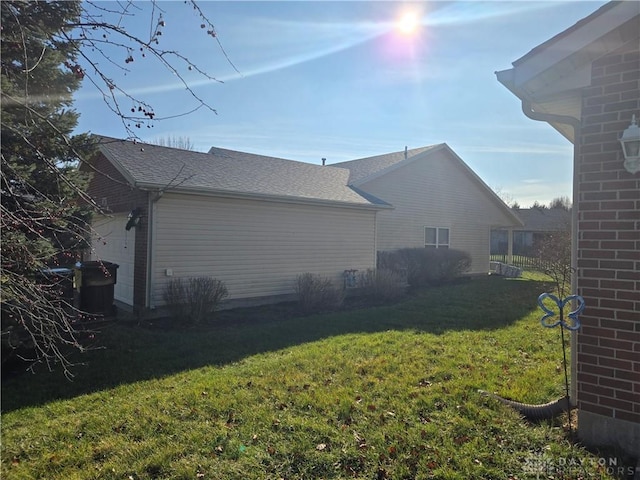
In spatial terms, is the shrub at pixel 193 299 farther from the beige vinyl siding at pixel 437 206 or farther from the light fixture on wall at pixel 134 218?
the beige vinyl siding at pixel 437 206

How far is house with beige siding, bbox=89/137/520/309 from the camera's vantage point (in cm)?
974

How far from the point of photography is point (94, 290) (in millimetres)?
8883

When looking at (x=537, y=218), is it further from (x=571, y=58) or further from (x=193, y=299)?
(x=571, y=58)

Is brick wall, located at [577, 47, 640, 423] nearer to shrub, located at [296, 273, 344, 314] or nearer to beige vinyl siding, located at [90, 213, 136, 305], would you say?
shrub, located at [296, 273, 344, 314]

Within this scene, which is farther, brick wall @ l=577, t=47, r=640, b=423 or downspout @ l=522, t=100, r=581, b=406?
downspout @ l=522, t=100, r=581, b=406

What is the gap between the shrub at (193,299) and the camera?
8922 mm

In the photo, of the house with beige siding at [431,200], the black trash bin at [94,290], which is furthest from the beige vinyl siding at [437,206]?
the black trash bin at [94,290]

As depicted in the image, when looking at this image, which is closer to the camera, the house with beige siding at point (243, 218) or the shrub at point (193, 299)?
the shrub at point (193, 299)

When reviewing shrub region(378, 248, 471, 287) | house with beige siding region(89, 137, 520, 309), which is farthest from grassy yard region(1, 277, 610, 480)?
shrub region(378, 248, 471, 287)

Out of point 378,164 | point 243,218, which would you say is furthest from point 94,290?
point 378,164

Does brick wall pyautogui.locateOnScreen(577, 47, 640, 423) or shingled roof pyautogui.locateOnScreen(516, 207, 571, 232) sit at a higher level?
shingled roof pyautogui.locateOnScreen(516, 207, 571, 232)

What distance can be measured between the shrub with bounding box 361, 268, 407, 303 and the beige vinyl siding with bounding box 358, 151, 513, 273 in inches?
146

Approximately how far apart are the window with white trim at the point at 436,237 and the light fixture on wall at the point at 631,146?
14.9 meters

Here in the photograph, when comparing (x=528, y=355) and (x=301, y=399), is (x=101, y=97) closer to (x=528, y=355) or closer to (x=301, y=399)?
(x=301, y=399)
